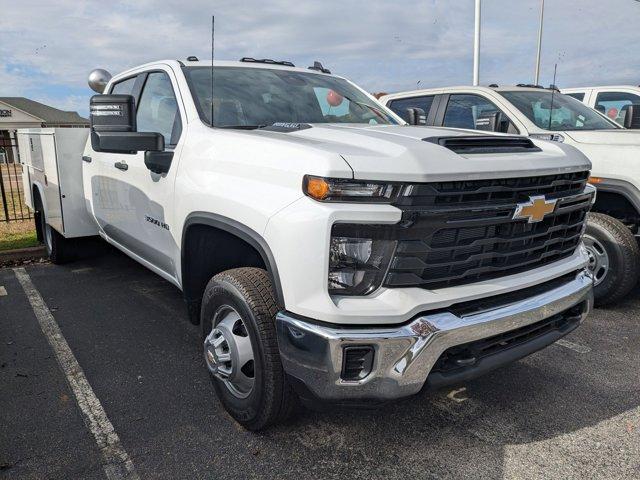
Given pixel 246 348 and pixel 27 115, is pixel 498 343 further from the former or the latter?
pixel 27 115

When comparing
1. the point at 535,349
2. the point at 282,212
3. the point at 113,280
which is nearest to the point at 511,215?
the point at 535,349

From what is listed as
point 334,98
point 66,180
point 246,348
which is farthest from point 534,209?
point 66,180

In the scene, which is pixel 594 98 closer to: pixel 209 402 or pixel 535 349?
pixel 535 349

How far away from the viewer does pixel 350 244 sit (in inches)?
85.4

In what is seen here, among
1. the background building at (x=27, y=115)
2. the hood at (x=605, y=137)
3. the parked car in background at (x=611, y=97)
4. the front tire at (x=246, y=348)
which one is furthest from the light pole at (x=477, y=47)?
the background building at (x=27, y=115)

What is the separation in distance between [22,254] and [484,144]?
19.5ft

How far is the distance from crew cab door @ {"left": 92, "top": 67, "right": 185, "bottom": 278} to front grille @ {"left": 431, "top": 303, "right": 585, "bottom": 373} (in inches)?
71.3

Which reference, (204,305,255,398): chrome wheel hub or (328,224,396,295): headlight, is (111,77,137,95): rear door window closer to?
(204,305,255,398): chrome wheel hub

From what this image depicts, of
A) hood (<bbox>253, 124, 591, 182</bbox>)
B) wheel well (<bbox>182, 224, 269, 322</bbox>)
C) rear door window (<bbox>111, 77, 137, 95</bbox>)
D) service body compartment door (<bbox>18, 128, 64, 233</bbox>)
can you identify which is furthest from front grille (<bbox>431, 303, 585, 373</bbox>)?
service body compartment door (<bbox>18, 128, 64, 233</bbox>)

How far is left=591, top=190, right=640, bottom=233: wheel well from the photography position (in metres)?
4.67

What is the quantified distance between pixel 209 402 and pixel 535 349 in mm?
1830

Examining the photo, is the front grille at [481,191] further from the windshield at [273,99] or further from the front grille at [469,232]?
the windshield at [273,99]

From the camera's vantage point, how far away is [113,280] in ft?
18.6

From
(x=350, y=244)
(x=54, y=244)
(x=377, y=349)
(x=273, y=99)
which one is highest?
(x=273, y=99)
